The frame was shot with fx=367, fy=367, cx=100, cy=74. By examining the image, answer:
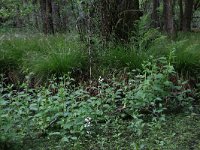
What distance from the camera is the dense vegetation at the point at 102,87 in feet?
11.0

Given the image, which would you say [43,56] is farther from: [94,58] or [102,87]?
[102,87]

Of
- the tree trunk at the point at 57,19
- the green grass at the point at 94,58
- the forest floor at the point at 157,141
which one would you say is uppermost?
the tree trunk at the point at 57,19

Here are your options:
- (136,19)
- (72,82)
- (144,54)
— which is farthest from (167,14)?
(72,82)

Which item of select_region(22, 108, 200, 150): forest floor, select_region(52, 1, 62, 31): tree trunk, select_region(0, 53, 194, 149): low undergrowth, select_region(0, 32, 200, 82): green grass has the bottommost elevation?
select_region(22, 108, 200, 150): forest floor

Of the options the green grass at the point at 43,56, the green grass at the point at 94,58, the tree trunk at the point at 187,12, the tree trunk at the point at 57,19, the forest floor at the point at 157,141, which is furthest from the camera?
the tree trunk at the point at 187,12

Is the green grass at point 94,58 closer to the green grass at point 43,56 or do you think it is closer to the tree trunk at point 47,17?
the green grass at point 43,56

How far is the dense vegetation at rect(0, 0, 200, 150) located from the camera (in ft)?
11.0

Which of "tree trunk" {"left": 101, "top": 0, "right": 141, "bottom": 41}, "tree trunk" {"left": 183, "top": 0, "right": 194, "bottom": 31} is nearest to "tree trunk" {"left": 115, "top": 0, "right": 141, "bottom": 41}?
"tree trunk" {"left": 101, "top": 0, "right": 141, "bottom": 41}

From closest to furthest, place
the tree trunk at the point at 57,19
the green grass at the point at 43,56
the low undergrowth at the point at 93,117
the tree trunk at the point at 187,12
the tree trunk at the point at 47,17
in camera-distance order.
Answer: the low undergrowth at the point at 93,117, the green grass at the point at 43,56, the tree trunk at the point at 47,17, the tree trunk at the point at 57,19, the tree trunk at the point at 187,12

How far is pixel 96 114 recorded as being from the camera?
3.61 metres

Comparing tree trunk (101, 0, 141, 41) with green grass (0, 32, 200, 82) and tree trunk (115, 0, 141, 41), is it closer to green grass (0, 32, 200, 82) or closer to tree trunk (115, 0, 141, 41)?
tree trunk (115, 0, 141, 41)

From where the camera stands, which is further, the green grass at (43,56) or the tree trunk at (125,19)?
the tree trunk at (125,19)

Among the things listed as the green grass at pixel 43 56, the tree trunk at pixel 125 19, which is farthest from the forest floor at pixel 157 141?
the tree trunk at pixel 125 19

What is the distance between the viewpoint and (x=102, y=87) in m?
4.18
